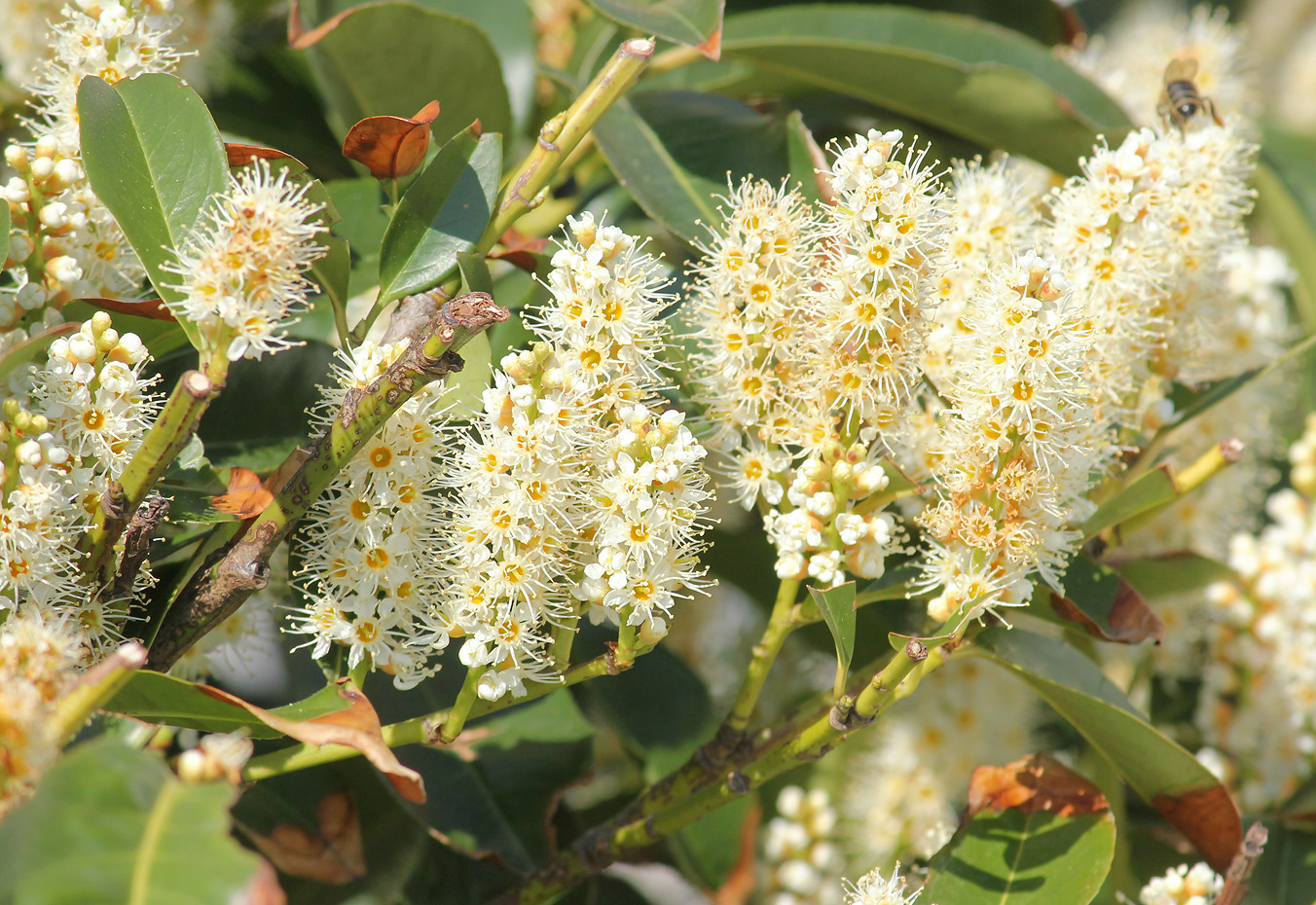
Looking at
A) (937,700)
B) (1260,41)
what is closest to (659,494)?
(937,700)

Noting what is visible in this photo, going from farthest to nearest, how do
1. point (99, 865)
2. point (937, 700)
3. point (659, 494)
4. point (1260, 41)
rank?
point (1260, 41) < point (937, 700) < point (659, 494) < point (99, 865)

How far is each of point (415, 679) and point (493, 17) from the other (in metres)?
0.95

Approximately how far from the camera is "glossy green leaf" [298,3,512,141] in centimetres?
112

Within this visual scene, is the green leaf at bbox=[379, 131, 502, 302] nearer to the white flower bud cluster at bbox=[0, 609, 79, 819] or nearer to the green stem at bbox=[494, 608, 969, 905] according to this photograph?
the white flower bud cluster at bbox=[0, 609, 79, 819]

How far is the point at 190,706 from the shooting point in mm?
716

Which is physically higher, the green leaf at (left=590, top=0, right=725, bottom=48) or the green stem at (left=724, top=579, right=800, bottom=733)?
the green leaf at (left=590, top=0, right=725, bottom=48)

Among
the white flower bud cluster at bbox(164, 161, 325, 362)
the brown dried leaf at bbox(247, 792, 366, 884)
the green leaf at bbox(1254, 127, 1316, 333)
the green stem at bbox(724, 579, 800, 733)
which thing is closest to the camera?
the white flower bud cluster at bbox(164, 161, 325, 362)

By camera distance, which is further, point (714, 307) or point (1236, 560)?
point (1236, 560)

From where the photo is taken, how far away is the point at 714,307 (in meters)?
0.84

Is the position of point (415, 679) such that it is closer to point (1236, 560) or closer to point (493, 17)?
point (493, 17)

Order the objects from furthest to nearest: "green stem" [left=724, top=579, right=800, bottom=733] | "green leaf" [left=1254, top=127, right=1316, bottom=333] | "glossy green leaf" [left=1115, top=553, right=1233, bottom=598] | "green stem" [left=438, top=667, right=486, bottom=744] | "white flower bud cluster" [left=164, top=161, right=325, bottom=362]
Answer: "green leaf" [left=1254, top=127, right=1316, bottom=333] < "glossy green leaf" [left=1115, top=553, right=1233, bottom=598] < "green stem" [left=724, top=579, right=800, bottom=733] < "green stem" [left=438, top=667, right=486, bottom=744] < "white flower bud cluster" [left=164, top=161, right=325, bottom=362]

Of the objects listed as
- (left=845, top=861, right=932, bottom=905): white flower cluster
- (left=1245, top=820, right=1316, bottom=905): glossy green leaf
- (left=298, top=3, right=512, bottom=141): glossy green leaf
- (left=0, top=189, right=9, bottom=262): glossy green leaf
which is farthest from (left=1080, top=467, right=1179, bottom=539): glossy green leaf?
(left=0, top=189, right=9, bottom=262): glossy green leaf

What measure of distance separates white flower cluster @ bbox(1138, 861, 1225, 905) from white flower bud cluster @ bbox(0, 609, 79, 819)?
0.84 meters

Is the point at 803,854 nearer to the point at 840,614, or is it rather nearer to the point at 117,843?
the point at 840,614
